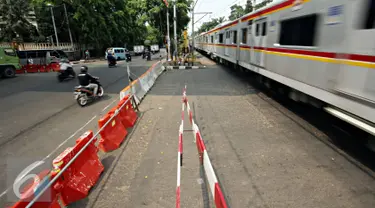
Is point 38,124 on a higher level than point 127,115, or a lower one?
lower

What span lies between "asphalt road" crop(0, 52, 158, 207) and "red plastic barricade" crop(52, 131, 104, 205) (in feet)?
3.51

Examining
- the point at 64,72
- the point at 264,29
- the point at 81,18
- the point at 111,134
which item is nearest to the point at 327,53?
the point at 264,29

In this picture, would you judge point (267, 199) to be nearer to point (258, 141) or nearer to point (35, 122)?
point (258, 141)

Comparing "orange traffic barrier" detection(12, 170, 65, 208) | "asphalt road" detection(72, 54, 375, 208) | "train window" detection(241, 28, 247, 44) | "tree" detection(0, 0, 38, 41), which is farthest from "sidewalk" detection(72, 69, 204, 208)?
"tree" detection(0, 0, 38, 41)

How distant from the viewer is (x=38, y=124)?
21.2 feet

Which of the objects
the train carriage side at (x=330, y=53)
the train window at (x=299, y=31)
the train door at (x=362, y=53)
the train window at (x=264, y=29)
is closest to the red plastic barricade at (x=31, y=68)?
the train window at (x=264, y=29)

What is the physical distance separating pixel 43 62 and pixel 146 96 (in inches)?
607

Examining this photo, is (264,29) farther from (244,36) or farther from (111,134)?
(111,134)

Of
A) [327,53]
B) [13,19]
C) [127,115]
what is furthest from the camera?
[13,19]

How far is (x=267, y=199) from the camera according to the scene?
327 centimetres

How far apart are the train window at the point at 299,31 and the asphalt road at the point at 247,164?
218 centimetres

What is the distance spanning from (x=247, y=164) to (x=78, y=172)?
292 cm

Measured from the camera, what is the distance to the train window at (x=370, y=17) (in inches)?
143

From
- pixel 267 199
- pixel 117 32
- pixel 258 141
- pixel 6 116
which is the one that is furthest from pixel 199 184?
pixel 117 32
